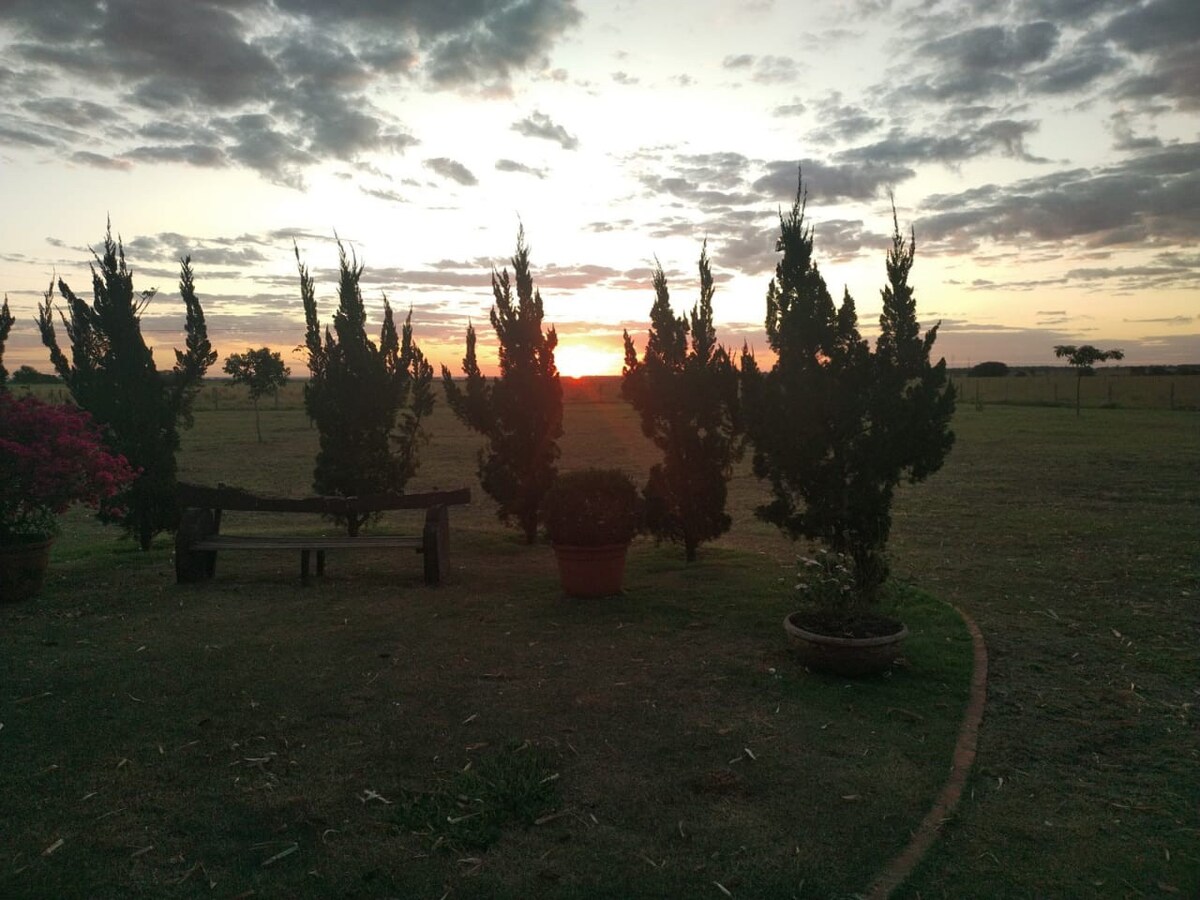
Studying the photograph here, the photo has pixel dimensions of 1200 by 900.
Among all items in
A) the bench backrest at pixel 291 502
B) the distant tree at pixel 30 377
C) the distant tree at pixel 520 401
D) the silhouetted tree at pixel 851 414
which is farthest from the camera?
the distant tree at pixel 30 377

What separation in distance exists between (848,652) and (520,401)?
289 inches

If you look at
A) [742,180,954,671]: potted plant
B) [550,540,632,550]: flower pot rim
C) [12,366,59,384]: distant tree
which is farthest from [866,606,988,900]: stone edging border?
[12,366,59,384]: distant tree

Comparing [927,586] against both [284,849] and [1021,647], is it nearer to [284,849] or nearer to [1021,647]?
[1021,647]

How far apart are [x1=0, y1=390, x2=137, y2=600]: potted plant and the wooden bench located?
95 centimetres

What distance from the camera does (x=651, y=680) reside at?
6047mm

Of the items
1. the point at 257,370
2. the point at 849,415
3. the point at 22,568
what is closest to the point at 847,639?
the point at 849,415

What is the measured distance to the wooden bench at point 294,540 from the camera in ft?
30.4

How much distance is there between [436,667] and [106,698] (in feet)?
7.53

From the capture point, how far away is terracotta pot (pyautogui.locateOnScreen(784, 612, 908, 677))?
5.93 metres

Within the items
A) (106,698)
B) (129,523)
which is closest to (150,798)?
(106,698)

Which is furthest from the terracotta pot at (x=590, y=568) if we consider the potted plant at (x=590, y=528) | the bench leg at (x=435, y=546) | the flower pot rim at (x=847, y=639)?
the flower pot rim at (x=847, y=639)

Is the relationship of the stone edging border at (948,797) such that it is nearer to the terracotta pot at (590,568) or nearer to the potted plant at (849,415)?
the potted plant at (849,415)

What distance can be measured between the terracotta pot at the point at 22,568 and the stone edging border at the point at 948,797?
8.87 metres

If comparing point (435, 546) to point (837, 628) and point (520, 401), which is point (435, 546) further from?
point (837, 628)
